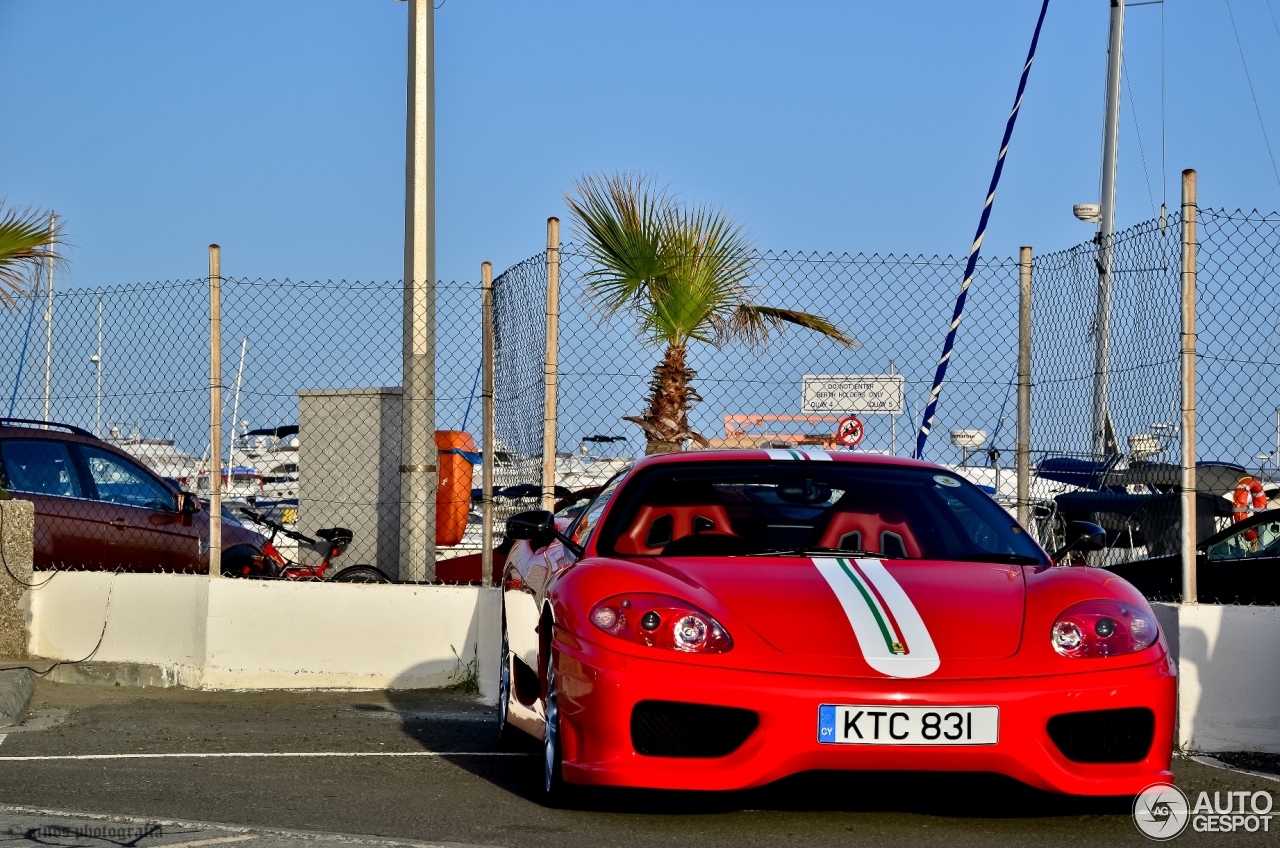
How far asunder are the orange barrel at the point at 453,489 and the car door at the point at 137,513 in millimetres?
1949

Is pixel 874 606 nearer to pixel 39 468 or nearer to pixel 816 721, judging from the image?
pixel 816 721

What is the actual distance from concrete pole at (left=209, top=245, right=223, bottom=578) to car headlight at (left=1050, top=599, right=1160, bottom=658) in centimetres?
561

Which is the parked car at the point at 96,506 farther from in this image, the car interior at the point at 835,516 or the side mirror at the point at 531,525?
the car interior at the point at 835,516

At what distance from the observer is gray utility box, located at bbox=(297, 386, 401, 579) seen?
448 inches

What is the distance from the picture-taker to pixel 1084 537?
5.95 metres

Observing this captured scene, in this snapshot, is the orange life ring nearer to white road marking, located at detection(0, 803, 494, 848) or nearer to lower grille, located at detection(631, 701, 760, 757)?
lower grille, located at detection(631, 701, 760, 757)

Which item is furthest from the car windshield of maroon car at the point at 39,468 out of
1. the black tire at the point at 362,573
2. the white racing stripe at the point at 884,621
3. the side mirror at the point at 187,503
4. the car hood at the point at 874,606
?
the white racing stripe at the point at 884,621

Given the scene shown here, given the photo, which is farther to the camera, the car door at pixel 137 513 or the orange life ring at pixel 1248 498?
the car door at pixel 137 513

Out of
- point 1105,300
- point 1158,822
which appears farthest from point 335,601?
point 1158,822

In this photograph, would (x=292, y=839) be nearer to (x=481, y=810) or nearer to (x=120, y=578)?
(x=481, y=810)

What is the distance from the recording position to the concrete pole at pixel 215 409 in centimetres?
912

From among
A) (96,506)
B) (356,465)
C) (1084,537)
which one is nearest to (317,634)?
(356,465)

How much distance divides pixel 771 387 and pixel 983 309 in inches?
46.7

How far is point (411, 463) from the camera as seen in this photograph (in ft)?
33.9
